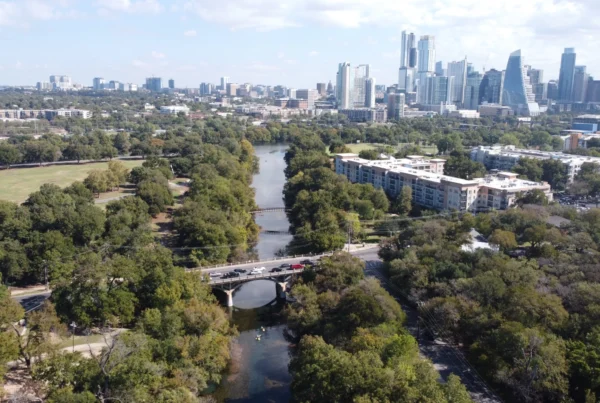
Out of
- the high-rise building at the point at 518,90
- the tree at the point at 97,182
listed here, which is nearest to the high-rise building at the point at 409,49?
the high-rise building at the point at 518,90

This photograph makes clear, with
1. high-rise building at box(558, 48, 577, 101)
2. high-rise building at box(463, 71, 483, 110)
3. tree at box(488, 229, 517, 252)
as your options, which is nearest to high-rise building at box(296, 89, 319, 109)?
high-rise building at box(463, 71, 483, 110)

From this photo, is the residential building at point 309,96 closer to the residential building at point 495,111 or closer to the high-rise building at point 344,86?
the high-rise building at point 344,86

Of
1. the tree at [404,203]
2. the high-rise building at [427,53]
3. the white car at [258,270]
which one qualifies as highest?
the high-rise building at [427,53]

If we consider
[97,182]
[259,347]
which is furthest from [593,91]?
[259,347]

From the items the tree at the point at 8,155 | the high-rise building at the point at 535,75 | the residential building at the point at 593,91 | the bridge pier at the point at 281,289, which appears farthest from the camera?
the high-rise building at the point at 535,75

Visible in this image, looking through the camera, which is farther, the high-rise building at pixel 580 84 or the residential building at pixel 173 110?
the high-rise building at pixel 580 84

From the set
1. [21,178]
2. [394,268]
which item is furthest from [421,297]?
[21,178]

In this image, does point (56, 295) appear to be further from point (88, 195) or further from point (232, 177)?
point (232, 177)

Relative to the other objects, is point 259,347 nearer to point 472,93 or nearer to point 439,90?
point 472,93
